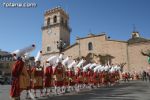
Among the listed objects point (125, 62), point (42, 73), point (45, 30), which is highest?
point (45, 30)

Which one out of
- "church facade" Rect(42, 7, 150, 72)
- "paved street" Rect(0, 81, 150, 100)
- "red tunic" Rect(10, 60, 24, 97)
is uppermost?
"church facade" Rect(42, 7, 150, 72)

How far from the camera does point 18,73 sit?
30.1ft

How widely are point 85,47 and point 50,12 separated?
11203 mm

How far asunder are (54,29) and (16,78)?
169ft

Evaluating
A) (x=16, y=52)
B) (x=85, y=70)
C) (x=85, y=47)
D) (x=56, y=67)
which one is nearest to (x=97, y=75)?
(x=85, y=70)

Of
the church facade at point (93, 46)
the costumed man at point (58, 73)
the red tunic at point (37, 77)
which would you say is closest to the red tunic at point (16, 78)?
the red tunic at point (37, 77)

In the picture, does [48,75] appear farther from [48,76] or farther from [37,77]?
[37,77]

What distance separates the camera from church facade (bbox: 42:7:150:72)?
2152 inches

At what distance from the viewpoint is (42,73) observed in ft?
45.3

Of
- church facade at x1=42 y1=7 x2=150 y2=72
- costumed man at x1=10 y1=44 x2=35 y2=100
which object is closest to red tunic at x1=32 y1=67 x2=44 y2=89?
costumed man at x1=10 y1=44 x2=35 y2=100

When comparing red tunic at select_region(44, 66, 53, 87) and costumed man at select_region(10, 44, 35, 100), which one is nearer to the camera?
costumed man at select_region(10, 44, 35, 100)

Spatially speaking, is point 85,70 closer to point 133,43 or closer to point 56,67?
point 56,67

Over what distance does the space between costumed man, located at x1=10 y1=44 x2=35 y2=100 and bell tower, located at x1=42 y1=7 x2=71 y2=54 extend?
50185 mm

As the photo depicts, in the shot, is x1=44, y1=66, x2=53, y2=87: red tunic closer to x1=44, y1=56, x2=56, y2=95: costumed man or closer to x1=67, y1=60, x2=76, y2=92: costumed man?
x1=44, y1=56, x2=56, y2=95: costumed man
